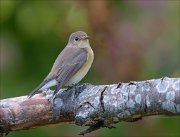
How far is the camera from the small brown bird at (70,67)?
5785 millimetres

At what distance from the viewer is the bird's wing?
581 cm

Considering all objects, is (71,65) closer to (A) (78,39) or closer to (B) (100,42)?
(A) (78,39)


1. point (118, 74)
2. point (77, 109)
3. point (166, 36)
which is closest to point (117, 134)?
point (118, 74)

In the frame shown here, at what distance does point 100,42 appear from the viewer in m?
6.88

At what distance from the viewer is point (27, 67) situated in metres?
7.21

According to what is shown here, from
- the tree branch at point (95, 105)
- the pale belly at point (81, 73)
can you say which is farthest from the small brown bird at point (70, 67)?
the tree branch at point (95, 105)

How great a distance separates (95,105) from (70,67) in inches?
48.9

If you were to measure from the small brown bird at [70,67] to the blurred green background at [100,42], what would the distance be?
0.32 meters

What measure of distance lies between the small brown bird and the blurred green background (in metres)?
0.32

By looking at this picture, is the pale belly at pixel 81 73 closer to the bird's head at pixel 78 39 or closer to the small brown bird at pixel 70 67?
the small brown bird at pixel 70 67

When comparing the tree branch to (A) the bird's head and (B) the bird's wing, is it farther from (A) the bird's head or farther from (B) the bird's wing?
(A) the bird's head

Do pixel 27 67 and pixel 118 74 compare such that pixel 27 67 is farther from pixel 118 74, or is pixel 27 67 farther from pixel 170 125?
pixel 170 125

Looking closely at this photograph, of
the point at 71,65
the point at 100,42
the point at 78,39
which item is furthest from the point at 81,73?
the point at 100,42

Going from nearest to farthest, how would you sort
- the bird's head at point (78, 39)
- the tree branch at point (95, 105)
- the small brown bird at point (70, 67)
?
1. the tree branch at point (95, 105)
2. the small brown bird at point (70, 67)
3. the bird's head at point (78, 39)
